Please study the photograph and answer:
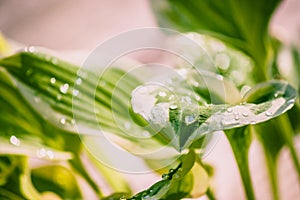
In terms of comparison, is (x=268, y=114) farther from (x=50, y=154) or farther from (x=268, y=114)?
(x=50, y=154)

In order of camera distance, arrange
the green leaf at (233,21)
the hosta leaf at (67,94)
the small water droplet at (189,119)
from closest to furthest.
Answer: the small water droplet at (189,119) < the hosta leaf at (67,94) < the green leaf at (233,21)

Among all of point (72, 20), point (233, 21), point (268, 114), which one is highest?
point (72, 20)

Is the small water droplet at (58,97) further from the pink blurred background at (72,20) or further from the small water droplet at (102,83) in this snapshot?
the pink blurred background at (72,20)

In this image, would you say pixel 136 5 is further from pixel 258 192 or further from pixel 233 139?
pixel 233 139

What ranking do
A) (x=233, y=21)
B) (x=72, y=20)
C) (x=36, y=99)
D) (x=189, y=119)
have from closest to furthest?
(x=189, y=119) < (x=36, y=99) < (x=233, y=21) < (x=72, y=20)

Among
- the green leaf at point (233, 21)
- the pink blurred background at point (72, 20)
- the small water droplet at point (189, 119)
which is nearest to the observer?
the small water droplet at point (189, 119)

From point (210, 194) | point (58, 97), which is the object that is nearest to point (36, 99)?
point (58, 97)

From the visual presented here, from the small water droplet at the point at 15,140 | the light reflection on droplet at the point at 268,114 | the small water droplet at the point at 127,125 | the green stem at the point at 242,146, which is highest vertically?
the small water droplet at the point at 15,140

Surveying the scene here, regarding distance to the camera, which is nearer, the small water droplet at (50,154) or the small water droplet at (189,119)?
the small water droplet at (189,119)

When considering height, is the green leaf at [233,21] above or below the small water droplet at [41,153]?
above

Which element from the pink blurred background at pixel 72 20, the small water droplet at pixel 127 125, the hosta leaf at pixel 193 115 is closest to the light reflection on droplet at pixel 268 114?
the hosta leaf at pixel 193 115
